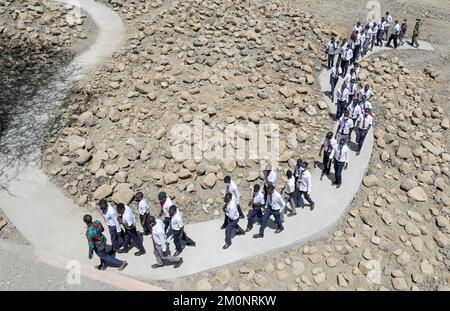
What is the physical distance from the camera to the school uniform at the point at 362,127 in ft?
34.7

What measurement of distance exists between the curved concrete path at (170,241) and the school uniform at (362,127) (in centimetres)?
50

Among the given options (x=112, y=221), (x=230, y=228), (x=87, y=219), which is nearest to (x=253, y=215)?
(x=230, y=228)

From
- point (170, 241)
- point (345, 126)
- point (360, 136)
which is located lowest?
point (170, 241)

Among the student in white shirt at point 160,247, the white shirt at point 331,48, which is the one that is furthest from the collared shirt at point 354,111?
the student in white shirt at point 160,247

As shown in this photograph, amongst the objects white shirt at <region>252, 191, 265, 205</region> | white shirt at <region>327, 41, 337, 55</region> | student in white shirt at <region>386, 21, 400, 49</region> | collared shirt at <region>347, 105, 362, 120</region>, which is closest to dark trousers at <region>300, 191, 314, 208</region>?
white shirt at <region>252, 191, 265, 205</region>

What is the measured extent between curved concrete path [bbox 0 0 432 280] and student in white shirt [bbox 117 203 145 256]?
0.17 metres

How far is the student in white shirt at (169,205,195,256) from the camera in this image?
784 centimetres

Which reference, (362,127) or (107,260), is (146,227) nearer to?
(107,260)

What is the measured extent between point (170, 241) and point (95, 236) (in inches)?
72.6

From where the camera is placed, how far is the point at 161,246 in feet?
25.4

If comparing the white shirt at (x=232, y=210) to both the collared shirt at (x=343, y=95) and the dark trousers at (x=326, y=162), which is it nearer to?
the dark trousers at (x=326, y=162)

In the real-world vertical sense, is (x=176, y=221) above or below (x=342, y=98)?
below

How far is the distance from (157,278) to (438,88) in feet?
41.6

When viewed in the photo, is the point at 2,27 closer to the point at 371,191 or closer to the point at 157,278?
the point at 157,278
